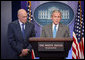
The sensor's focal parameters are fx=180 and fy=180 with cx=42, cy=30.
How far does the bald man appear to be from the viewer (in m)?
2.44

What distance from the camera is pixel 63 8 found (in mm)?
4250

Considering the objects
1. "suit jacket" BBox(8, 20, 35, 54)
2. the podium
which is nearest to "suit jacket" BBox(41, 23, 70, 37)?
"suit jacket" BBox(8, 20, 35, 54)

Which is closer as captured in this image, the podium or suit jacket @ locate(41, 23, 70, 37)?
the podium

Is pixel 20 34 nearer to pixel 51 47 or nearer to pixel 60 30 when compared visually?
pixel 60 30

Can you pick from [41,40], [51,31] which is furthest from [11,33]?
[41,40]

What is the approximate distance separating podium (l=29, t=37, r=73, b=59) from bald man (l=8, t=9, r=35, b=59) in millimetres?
1105

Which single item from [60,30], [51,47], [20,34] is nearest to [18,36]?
[20,34]

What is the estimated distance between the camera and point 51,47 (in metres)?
1.33

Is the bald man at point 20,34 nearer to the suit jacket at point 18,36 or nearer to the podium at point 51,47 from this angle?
the suit jacket at point 18,36

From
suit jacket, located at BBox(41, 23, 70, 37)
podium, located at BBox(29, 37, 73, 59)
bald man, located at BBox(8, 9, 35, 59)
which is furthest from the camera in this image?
bald man, located at BBox(8, 9, 35, 59)

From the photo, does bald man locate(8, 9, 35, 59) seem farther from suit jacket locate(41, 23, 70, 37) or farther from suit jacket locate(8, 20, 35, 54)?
suit jacket locate(41, 23, 70, 37)

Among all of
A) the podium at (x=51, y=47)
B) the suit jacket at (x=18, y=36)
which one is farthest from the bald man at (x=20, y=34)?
the podium at (x=51, y=47)

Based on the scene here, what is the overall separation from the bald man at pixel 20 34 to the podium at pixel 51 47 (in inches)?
43.5

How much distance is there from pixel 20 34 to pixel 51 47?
3.94ft
